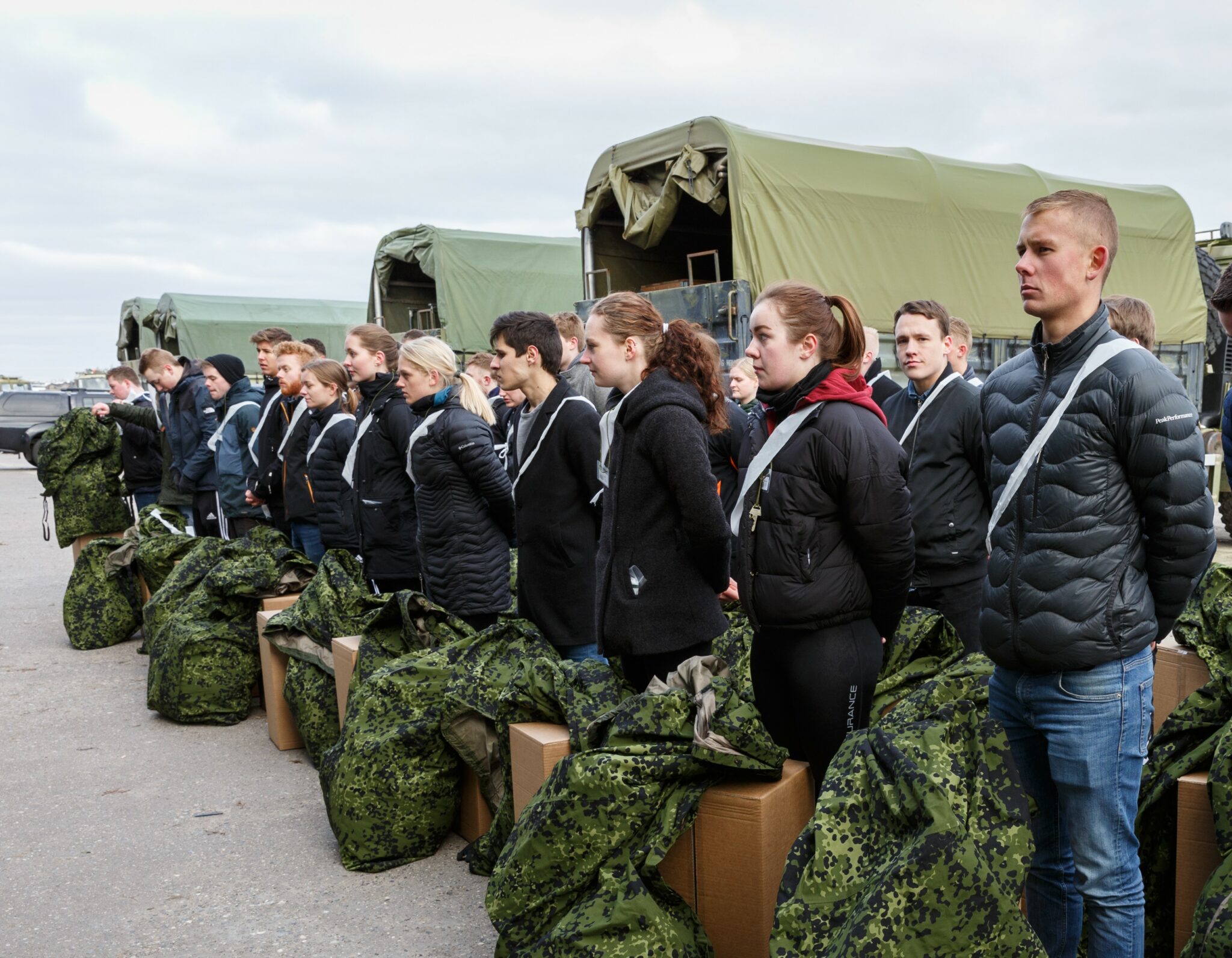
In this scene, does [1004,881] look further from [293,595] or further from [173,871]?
[293,595]

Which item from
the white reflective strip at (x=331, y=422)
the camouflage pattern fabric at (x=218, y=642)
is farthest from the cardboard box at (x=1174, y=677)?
the camouflage pattern fabric at (x=218, y=642)

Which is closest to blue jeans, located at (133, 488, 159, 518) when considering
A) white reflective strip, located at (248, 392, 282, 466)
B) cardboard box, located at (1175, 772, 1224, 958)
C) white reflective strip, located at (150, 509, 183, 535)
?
white reflective strip, located at (150, 509, 183, 535)

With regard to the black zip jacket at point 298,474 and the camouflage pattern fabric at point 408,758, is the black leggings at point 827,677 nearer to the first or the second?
the camouflage pattern fabric at point 408,758

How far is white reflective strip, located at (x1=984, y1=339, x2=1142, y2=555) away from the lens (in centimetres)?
217

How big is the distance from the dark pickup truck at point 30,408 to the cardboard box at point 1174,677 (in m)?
27.4

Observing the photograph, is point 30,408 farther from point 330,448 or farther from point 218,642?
point 330,448

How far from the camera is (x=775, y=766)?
8.79ft

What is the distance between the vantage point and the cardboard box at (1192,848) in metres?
2.40

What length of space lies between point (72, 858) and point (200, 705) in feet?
5.23

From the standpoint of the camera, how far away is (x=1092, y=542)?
2158mm

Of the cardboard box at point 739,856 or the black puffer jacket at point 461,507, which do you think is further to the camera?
the black puffer jacket at point 461,507

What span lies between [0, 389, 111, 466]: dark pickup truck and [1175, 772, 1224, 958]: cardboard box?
28.0 meters

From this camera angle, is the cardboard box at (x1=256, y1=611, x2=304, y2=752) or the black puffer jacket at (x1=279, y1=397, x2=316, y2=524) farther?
the black puffer jacket at (x1=279, y1=397, x2=316, y2=524)

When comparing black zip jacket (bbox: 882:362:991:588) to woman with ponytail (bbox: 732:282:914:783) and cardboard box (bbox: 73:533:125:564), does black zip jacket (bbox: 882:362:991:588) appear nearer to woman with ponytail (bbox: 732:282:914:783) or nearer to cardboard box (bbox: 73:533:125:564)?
woman with ponytail (bbox: 732:282:914:783)
